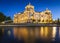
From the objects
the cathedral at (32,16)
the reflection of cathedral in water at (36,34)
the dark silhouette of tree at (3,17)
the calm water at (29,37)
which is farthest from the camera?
the dark silhouette of tree at (3,17)


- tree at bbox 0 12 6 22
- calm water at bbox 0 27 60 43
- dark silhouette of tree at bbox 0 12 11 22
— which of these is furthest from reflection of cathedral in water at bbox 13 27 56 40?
tree at bbox 0 12 6 22

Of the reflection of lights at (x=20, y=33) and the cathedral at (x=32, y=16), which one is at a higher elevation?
the cathedral at (x=32, y=16)

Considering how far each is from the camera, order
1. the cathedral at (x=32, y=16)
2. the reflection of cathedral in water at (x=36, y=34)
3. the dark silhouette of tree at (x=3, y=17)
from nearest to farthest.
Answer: the reflection of cathedral in water at (x=36, y=34)
the cathedral at (x=32, y=16)
the dark silhouette of tree at (x=3, y=17)

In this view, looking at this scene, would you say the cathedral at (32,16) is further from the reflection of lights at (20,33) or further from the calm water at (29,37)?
the calm water at (29,37)

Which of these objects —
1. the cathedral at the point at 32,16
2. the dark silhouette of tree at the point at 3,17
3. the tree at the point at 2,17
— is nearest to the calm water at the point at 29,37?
the cathedral at the point at 32,16

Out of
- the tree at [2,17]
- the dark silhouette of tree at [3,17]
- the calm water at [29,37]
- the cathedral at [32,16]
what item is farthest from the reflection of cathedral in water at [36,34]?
the tree at [2,17]

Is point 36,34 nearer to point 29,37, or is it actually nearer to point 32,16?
point 29,37

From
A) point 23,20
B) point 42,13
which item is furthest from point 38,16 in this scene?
point 23,20

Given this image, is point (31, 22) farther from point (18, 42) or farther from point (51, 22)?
point (18, 42)

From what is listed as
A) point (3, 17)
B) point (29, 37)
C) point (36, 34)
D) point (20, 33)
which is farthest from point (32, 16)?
point (29, 37)

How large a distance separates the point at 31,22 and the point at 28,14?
→ 3.90 metres

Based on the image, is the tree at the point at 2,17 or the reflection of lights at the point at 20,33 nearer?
the reflection of lights at the point at 20,33

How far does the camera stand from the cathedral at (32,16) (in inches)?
1877

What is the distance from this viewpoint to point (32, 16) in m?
50.8
